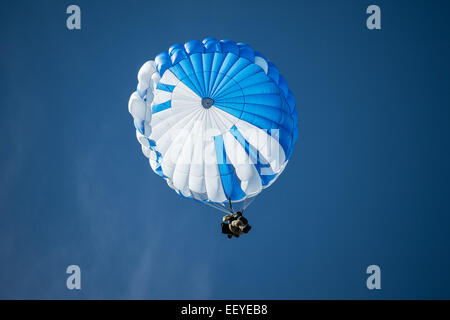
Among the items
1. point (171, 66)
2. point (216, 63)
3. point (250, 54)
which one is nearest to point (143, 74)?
point (171, 66)

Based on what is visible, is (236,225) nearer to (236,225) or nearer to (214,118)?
(236,225)

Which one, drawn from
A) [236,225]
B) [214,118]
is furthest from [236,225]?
[214,118]

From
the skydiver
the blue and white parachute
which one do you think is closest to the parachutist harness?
the skydiver

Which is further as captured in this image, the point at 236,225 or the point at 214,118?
the point at 214,118

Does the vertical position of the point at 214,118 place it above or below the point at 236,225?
above

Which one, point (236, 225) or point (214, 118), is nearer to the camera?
point (236, 225)

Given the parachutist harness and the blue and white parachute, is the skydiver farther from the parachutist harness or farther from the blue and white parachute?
the blue and white parachute

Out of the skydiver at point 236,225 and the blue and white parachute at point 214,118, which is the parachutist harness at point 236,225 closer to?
the skydiver at point 236,225
